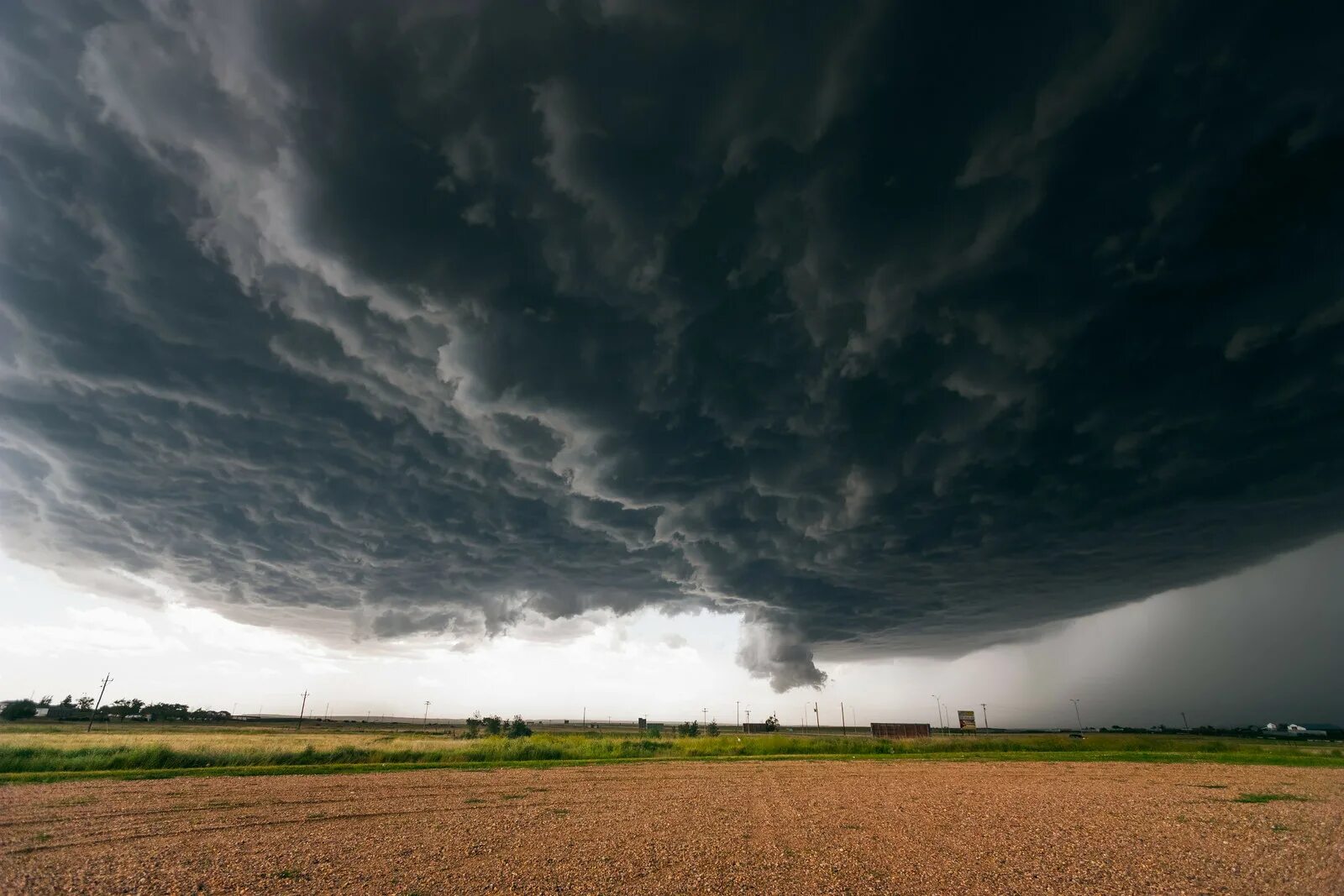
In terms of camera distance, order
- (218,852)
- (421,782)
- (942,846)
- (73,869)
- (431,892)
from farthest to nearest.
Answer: (421,782) < (942,846) < (218,852) < (73,869) < (431,892)

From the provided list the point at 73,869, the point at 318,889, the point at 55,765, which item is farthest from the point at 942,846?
the point at 55,765

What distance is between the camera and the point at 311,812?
1050 inches

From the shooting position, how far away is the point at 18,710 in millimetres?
182125

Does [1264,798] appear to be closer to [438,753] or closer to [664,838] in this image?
[664,838]

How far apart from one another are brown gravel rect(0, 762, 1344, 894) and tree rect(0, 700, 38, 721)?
220265 mm

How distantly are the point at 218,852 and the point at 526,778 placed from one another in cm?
2618

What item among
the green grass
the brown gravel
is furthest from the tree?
the green grass

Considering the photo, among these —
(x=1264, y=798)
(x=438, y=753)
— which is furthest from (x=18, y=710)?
(x=1264, y=798)

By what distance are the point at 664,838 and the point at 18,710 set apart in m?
267

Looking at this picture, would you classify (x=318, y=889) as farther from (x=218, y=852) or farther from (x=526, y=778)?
(x=526, y=778)

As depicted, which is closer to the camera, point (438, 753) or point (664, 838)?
point (664, 838)

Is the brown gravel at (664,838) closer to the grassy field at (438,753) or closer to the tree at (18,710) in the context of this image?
the grassy field at (438,753)

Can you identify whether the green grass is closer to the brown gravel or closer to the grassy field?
the brown gravel

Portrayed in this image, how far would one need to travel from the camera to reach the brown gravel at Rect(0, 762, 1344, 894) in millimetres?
15758
